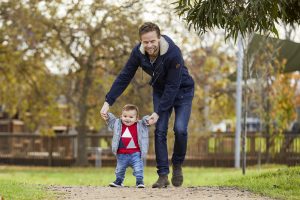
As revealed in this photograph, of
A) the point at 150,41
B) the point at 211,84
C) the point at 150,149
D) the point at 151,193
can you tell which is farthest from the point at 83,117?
the point at 151,193

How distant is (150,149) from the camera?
2906 cm

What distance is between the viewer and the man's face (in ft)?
27.6

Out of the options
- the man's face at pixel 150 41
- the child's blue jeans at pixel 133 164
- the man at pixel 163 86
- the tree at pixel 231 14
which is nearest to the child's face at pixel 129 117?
the man at pixel 163 86

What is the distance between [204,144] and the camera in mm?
29078

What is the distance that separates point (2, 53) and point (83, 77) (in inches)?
118

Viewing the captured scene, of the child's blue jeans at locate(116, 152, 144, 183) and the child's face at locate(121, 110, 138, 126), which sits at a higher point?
the child's face at locate(121, 110, 138, 126)

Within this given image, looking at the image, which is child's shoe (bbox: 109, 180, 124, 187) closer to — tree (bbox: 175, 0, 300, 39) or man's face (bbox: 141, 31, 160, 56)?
man's face (bbox: 141, 31, 160, 56)

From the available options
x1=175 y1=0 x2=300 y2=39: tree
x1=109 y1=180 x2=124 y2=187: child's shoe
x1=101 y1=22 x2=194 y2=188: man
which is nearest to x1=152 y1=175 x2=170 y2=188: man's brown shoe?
x1=101 y1=22 x2=194 y2=188: man

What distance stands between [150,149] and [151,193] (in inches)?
819

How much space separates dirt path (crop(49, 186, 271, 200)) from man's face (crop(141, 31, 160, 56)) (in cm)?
155

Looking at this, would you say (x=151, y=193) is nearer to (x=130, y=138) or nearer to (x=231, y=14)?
(x=130, y=138)

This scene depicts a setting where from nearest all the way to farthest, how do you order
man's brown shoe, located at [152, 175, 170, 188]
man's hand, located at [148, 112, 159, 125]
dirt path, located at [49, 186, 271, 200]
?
dirt path, located at [49, 186, 271, 200] < man's hand, located at [148, 112, 159, 125] < man's brown shoe, located at [152, 175, 170, 188]

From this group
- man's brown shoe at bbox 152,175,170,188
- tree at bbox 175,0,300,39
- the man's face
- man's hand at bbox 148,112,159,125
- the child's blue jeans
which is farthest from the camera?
the child's blue jeans

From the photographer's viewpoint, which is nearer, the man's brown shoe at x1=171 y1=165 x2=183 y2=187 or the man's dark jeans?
the man's dark jeans
